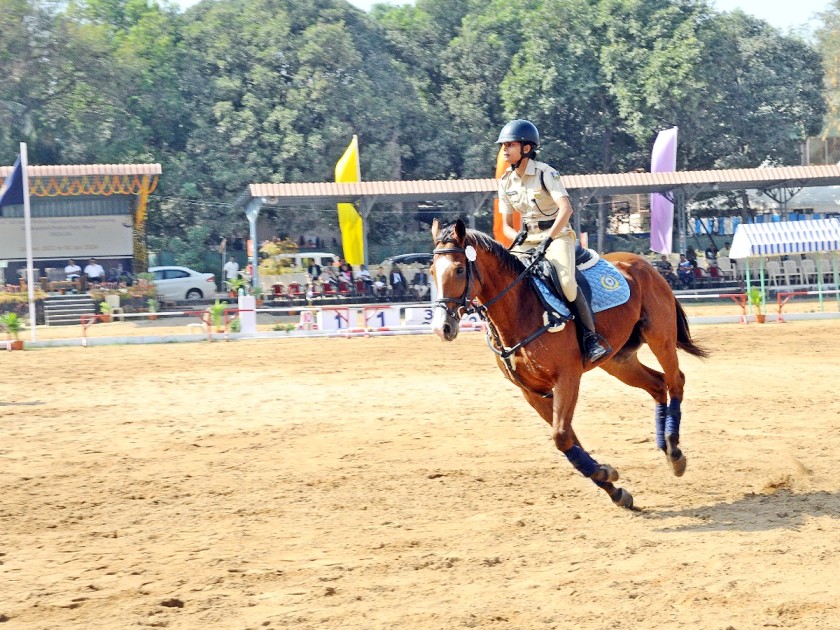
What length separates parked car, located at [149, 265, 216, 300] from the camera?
127ft

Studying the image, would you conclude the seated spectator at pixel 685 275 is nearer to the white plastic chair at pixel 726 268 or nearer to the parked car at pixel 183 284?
the white plastic chair at pixel 726 268

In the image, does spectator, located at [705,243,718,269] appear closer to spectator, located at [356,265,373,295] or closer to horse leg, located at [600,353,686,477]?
spectator, located at [356,265,373,295]

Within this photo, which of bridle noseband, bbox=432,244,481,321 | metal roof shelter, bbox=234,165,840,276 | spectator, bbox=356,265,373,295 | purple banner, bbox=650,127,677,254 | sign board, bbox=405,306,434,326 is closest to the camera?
bridle noseband, bbox=432,244,481,321

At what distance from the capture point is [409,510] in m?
7.77

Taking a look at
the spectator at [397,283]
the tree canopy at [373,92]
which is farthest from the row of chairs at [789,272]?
the spectator at [397,283]

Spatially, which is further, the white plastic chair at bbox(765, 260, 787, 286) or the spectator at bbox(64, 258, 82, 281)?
the spectator at bbox(64, 258, 82, 281)

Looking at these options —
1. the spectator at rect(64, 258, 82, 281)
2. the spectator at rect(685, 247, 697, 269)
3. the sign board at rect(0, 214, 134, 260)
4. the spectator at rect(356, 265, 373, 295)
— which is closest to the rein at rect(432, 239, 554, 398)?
the spectator at rect(356, 265, 373, 295)

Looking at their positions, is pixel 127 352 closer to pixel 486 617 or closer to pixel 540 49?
pixel 486 617

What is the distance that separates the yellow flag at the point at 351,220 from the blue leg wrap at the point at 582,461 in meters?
27.1

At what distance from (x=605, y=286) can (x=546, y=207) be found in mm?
890

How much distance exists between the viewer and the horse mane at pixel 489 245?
7.62m

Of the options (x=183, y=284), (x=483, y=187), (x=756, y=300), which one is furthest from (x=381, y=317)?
(x=183, y=284)

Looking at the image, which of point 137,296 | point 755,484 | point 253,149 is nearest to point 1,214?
point 137,296

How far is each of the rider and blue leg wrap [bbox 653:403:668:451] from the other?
1025 mm
